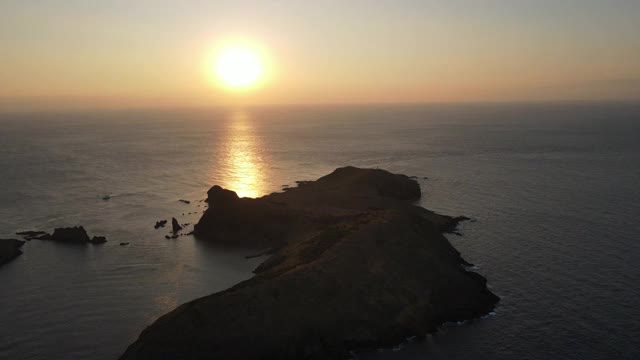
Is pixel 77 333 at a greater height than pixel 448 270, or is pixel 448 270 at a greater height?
pixel 448 270

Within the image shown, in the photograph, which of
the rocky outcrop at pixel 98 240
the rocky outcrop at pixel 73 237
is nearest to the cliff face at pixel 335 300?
the rocky outcrop at pixel 98 240

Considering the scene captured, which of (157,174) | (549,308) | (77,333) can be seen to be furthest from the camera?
(157,174)

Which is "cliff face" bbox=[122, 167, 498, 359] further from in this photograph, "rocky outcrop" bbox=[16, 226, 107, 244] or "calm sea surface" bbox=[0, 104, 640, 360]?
"rocky outcrop" bbox=[16, 226, 107, 244]

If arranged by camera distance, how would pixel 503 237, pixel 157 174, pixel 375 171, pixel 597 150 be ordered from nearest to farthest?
pixel 503 237
pixel 375 171
pixel 157 174
pixel 597 150

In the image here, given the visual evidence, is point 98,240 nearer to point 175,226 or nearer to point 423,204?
point 175,226

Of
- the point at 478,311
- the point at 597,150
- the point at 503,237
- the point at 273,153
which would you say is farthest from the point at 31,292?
the point at 597,150

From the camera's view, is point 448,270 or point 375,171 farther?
point 375,171

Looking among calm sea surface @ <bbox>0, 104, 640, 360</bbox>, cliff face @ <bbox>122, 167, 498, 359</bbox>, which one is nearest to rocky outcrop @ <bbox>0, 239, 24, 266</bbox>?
calm sea surface @ <bbox>0, 104, 640, 360</bbox>

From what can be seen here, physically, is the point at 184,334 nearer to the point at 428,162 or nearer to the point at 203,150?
the point at 428,162
